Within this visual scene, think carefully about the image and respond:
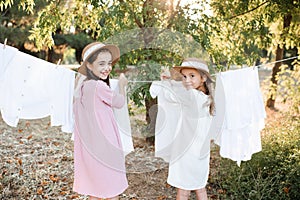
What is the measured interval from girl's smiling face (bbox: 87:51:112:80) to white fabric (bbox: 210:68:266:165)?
0.80 m

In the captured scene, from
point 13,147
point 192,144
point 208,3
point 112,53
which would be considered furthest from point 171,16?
point 13,147

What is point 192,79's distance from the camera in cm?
264

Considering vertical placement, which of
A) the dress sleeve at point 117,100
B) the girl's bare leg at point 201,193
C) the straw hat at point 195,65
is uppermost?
the straw hat at point 195,65

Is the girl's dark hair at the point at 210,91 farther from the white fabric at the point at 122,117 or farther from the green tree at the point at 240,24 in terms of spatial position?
the green tree at the point at 240,24

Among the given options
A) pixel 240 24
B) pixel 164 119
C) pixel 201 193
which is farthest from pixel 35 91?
pixel 240 24

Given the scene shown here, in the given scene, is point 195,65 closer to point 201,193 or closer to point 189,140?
point 189,140

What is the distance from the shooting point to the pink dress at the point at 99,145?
2426mm

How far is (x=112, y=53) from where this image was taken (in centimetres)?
265

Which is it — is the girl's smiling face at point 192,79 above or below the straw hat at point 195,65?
below

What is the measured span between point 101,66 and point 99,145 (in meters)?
0.51

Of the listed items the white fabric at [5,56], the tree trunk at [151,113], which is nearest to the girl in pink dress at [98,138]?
the white fabric at [5,56]

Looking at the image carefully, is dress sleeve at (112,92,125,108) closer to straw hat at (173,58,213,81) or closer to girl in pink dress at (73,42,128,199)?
girl in pink dress at (73,42,128,199)

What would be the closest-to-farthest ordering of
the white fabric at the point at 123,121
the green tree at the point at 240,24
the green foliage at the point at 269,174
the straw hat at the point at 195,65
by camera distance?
the straw hat at the point at 195,65 → the white fabric at the point at 123,121 → the green foliage at the point at 269,174 → the green tree at the point at 240,24

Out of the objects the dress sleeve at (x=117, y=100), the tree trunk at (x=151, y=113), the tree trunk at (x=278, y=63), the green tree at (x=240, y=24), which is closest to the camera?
the dress sleeve at (x=117, y=100)
